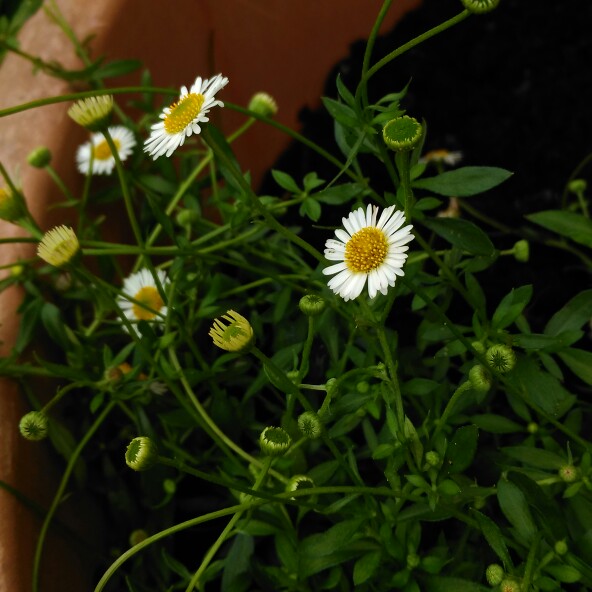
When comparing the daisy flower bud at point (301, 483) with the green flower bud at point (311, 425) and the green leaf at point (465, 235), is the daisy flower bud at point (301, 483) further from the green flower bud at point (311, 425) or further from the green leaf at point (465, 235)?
the green leaf at point (465, 235)

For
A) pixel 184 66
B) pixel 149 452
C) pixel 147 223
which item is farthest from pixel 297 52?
pixel 149 452

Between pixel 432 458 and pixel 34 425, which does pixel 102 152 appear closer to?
pixel 34 425

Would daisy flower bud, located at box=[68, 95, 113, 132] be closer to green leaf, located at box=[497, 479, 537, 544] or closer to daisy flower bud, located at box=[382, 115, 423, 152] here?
daisy flower bud, located at box=[382, 115, 423, 152]

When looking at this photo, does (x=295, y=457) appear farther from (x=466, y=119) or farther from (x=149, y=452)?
(x=466, y=119)

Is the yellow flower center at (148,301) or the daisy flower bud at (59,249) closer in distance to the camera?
the daisy flower bud at (59,249)

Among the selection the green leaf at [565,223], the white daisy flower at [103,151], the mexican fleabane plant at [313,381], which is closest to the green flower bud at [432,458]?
the mexican fleabane plant at [313,381]

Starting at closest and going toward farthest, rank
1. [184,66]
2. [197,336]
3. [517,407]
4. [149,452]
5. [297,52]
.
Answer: [149,452]
[517,407]
[197,336]
[184,66]
[297,52]
